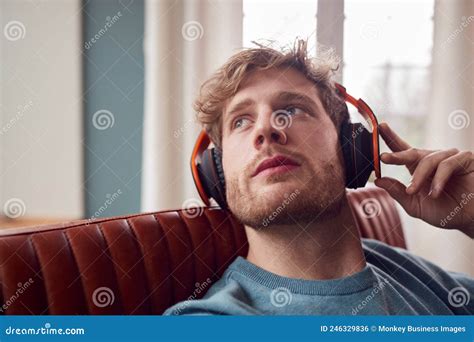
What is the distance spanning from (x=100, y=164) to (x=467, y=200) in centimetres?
73

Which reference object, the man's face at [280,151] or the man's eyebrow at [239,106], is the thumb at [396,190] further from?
the man's eyebrow at [239,106]

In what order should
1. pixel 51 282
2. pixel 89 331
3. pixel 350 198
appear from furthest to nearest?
pixel 350 198 → pixel 89 331 → pixel 51 282

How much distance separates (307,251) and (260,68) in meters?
0.36

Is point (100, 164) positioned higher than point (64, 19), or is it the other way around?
point (64, 19)

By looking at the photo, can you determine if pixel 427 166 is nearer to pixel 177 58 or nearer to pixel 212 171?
pixel 212 171

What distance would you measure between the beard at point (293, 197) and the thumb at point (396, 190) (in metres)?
0.09

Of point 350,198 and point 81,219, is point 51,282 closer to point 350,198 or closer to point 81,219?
point 81,219

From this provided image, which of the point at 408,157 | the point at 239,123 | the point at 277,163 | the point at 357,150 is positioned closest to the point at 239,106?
the point at 239,123

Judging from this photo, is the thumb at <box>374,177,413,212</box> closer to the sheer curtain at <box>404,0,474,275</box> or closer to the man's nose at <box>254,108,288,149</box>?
the sheer curtain at <box>404,0,474,275</box>

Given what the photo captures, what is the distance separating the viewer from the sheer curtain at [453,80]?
0.97 metres

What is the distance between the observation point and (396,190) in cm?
101

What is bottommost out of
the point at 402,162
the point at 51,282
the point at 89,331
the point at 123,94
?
the point at 89,331

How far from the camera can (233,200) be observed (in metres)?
0.97

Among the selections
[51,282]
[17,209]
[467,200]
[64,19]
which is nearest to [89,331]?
[51,282]
